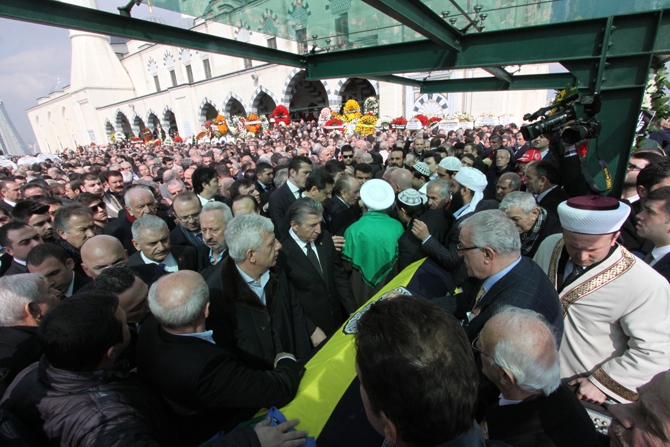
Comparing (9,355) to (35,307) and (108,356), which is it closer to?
(35,307)

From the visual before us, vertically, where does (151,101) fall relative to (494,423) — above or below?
above

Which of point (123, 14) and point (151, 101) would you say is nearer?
point (123, 14)

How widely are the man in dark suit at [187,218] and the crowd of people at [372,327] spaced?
23.4 inches

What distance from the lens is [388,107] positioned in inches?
835

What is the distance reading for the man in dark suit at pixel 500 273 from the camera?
5.22 ft

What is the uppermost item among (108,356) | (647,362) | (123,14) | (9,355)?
(123,14)

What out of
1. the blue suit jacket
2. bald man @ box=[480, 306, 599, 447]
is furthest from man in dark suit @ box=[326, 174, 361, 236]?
bald man @ box=[480, 306, 599, 447]

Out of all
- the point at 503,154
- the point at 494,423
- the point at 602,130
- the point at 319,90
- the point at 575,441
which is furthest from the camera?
the point at 319,90

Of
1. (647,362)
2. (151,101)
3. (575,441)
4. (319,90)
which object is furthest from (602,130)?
(151,101)

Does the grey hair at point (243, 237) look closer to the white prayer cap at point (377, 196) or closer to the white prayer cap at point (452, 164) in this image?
the white prayer cap at point (377, 196)

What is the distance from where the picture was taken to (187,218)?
344cm

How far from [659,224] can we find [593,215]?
2.89 feet

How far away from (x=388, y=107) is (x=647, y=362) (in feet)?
70.5

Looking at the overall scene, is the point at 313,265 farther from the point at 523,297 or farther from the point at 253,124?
the point at 253,124
